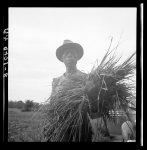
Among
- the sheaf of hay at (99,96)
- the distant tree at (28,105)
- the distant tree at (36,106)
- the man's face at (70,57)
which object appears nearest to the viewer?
the sheaf of hay at (99,96)

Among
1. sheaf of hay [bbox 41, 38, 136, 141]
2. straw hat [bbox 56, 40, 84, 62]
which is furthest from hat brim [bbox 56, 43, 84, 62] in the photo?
sheaf of hay [bbox 41, 38, 136, 141]

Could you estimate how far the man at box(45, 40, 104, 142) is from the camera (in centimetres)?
138

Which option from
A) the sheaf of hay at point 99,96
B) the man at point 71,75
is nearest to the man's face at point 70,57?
the man at point 71,75

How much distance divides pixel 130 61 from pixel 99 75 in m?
0.23

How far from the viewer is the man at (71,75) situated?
1376 millimetres

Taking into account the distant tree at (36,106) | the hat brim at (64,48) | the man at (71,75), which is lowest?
the distant tree at (36,106)

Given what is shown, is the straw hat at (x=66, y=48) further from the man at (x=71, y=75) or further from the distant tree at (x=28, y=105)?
the distant tree at (x=28, y=105)

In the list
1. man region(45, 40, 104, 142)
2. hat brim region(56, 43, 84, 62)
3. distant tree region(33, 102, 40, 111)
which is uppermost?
hat brim region(56, 43, 84, 62)

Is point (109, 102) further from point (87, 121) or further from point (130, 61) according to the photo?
point (130, 61)

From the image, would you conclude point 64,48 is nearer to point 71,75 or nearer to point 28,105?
point 71,75

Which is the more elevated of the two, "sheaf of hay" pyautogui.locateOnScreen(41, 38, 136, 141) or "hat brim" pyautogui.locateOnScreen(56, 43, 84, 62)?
"hat brim" pyautogui.locateOnScreen(56, 43, 84, 62)

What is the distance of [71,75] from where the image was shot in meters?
1.55

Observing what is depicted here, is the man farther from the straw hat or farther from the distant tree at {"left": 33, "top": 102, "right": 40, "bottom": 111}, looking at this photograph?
the distant tree at {"left": 33, "top": 102, "right": 40, "bottom": 111}

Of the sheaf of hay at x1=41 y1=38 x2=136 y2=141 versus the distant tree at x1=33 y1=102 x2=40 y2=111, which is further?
the distant tree at x1=33 y1=102 x2=40 y2=111
